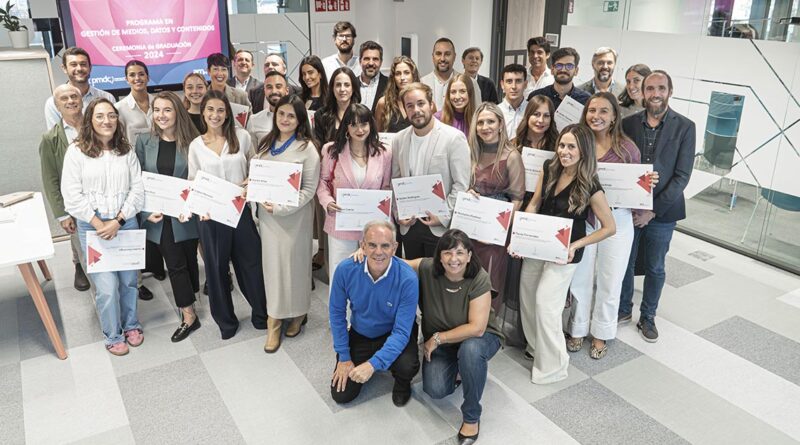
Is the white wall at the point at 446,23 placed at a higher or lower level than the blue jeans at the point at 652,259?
higher

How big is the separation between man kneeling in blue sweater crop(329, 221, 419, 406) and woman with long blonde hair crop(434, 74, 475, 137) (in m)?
A: 1.18

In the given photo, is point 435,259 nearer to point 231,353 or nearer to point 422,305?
point 422,305

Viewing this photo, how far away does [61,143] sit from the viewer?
379 cm

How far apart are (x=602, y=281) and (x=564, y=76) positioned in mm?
1518

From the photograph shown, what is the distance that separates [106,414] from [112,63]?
4239 mm

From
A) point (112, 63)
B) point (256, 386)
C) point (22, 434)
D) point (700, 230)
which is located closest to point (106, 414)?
point (22, 434)

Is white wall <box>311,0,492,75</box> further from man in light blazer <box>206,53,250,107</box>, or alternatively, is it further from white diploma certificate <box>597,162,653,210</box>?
white diploma certificate <box>597,162,653,210</box>

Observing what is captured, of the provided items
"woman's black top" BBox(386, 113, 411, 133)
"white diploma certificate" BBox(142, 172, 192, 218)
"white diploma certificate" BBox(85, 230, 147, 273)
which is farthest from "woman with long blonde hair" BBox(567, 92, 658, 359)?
"white diploma certificate" BBox(85, 230, 147, 273)

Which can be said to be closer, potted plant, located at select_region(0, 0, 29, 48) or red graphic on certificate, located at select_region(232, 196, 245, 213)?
red graphic on certificate, located at select_region(232, 196, 245, 213)

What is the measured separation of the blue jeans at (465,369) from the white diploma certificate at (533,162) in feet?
3.08

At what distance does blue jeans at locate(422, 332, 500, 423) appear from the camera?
290 centimetres

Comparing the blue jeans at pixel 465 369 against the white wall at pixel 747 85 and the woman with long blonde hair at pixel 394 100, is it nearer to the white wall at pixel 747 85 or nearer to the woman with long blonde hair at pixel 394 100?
the woman with long blonde hair at pixel 394 100

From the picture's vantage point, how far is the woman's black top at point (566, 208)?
3197mm

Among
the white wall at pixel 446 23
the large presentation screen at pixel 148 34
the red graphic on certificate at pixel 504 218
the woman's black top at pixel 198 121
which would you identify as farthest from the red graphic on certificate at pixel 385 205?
the white wall at pixel 446 23
